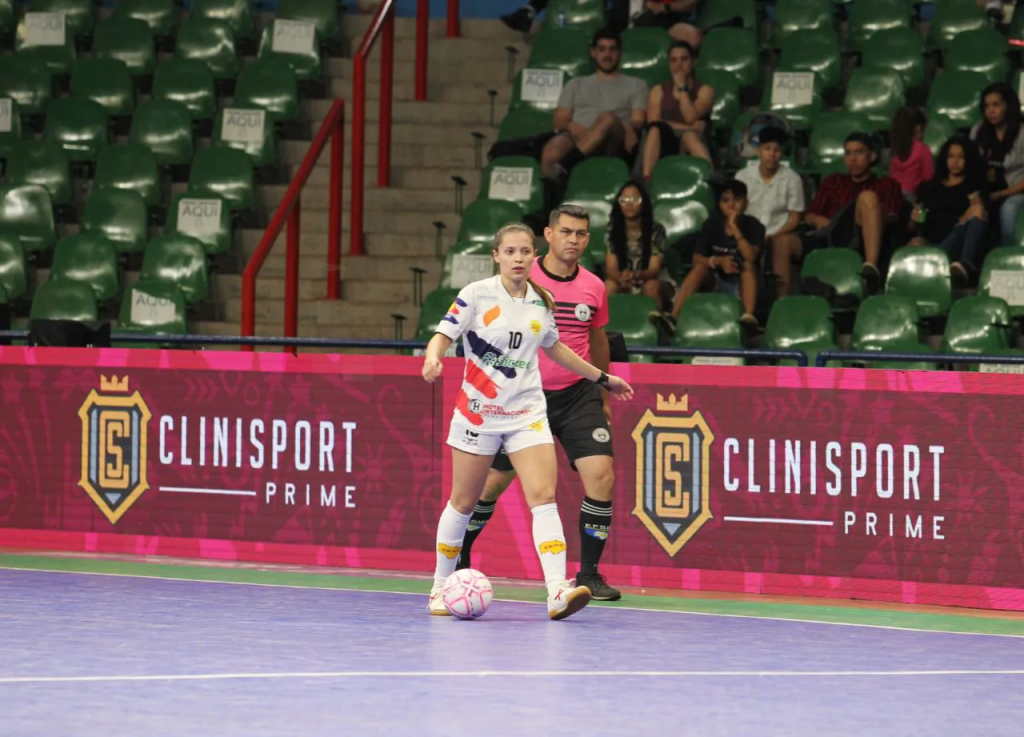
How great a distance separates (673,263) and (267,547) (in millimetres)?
4430

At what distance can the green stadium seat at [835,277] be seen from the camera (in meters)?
14.1

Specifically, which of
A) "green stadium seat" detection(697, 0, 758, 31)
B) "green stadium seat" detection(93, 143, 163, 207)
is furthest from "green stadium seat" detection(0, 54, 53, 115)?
"green stadium seat" detection(697, 0, 758, 31)

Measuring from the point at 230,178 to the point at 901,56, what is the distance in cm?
589

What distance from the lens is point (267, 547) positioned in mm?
12305

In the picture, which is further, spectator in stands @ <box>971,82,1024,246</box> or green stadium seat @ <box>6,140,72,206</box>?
green stadium seat @ <box>6,140,72,206</box>

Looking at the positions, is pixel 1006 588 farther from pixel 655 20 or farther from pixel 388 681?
pixel 655 20

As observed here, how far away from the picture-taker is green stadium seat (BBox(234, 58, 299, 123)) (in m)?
17.4

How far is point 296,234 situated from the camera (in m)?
15.6

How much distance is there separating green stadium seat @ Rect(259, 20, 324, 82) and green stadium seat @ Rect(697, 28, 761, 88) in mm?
3690

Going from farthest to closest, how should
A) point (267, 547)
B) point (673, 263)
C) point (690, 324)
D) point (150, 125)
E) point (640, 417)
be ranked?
point (150, 125), point (673, 263), point (690, 324), point (267, 547), point (640, 417)

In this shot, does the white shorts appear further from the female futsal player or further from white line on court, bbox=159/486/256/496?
white line on court, bbox=159/486/256/496

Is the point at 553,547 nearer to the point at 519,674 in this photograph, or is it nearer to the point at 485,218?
the point at 519,674

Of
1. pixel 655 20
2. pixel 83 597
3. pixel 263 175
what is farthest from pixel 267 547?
pixel 655 20

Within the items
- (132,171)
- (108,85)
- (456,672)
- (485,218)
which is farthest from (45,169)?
(456,672)
